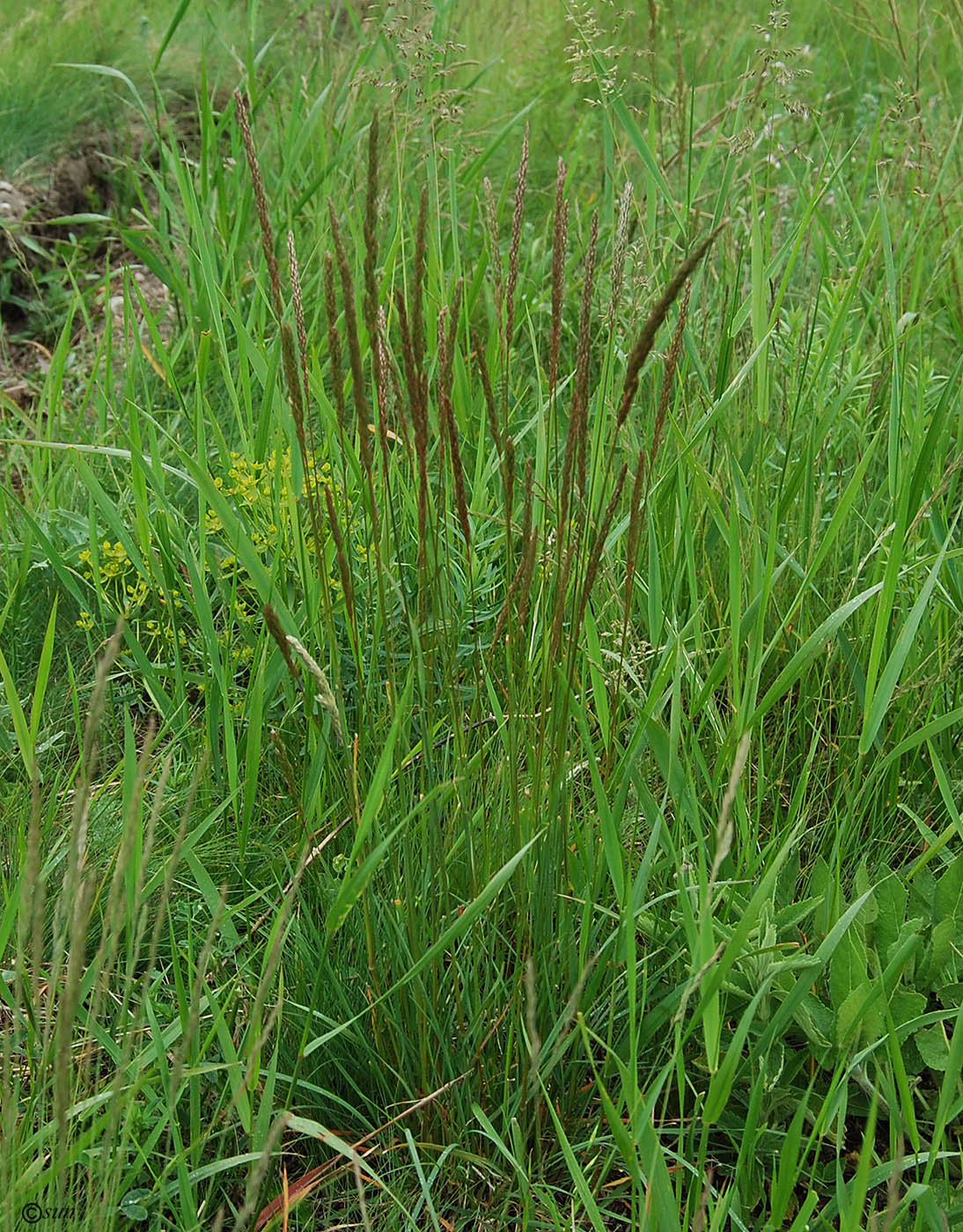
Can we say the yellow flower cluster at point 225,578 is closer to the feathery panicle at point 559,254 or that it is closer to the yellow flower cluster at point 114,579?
the yellow flower cluster at point 114,579

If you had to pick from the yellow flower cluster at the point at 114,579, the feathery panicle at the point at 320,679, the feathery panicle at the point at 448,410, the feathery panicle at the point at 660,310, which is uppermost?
the feathery panicle at the point at 660,310

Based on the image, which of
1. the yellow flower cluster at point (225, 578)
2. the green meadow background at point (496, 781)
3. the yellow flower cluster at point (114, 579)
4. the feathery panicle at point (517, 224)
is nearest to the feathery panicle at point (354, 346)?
the green meadow background at point (496, 781)

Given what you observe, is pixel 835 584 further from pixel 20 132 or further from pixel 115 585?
pixel 20 132

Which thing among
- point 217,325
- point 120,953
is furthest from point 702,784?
point 217,325

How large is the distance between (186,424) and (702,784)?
135 cm

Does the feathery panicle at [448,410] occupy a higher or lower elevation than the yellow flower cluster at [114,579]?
higher

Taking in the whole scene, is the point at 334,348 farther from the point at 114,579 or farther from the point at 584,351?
the point at 114,579

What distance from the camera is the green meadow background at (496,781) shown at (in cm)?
108

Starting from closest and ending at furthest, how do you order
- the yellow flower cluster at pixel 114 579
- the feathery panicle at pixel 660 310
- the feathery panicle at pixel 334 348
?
the feathery panicle at pixel 660 310 → the feathery panicle at pixel 334 348 → the yellow flower cluster at pixel 114 579

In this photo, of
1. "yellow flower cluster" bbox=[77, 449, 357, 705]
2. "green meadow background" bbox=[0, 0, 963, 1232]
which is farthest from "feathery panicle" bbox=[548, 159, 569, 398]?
"yellow flower cluster" bbox=[77, 449, 357, 705]

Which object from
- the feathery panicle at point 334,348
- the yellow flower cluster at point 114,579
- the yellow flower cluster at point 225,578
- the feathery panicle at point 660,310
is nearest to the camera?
the feathery panicle at point 660,310

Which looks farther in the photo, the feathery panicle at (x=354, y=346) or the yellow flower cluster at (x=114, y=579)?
the yellow flower cluster at (x=114, y=579)

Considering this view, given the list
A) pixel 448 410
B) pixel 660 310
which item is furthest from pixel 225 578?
pixel 660 310

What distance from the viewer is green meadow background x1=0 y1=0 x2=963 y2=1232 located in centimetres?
108
